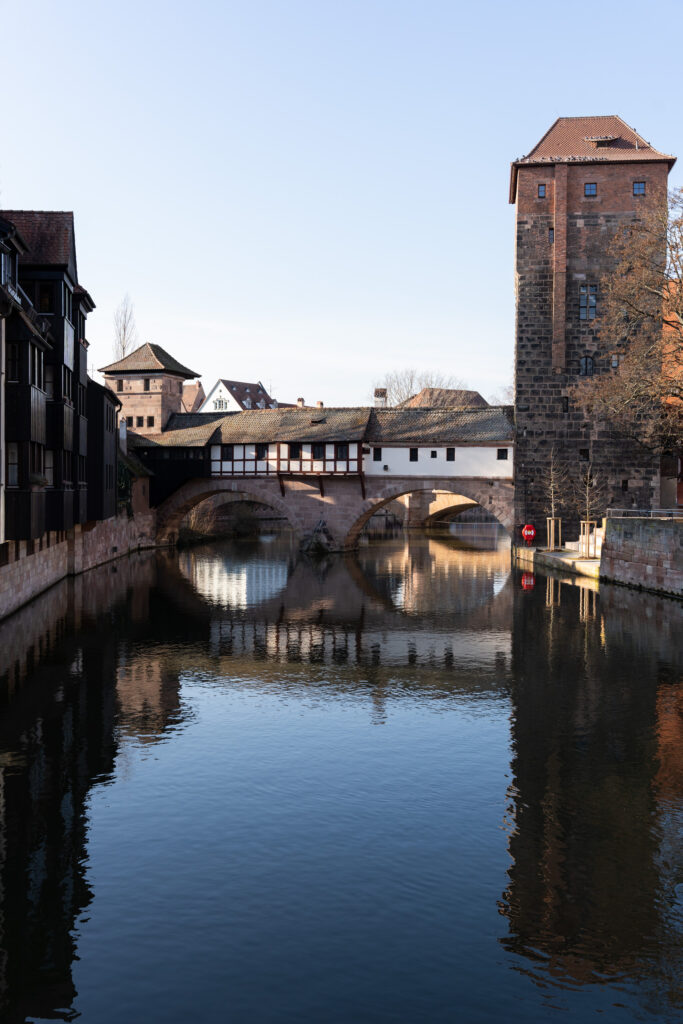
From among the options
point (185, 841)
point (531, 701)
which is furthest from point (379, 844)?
point (531, 701)

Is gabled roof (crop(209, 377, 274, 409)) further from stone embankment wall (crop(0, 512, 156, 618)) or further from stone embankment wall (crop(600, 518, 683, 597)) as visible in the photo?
stone embankment wall (crop(600, 518, 683, 597))

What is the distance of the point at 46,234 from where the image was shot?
28.9 metres

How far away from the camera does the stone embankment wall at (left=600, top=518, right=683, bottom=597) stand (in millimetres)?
30484

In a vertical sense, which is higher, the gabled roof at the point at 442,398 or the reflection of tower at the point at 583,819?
the gabled roof at the point at 442,398

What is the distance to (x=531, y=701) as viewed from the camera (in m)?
16.8

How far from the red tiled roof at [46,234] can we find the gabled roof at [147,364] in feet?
83.6

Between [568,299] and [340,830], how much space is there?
1624 inches

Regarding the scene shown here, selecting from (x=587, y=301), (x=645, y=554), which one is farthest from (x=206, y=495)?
(x=645, y=554)

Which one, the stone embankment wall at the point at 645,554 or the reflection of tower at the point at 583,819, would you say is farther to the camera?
the stone embankment wall at the point at 645,554

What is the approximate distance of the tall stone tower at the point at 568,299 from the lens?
4666 cm

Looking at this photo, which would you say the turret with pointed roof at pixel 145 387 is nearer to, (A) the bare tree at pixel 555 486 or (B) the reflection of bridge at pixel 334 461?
(B) the reflection of bridge at pixel 334 461

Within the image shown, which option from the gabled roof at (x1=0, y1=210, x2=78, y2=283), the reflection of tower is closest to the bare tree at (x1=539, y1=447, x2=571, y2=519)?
the gabled roof at (x1=0, y1=210, x2=78, y2=283)

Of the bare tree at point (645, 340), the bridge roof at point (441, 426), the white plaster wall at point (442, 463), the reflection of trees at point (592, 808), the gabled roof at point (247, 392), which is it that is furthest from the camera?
the gabled roof at point (247, 392)

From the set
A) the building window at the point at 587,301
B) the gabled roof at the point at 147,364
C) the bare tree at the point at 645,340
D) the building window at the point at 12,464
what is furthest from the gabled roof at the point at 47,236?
the building window at the point at 587,301
